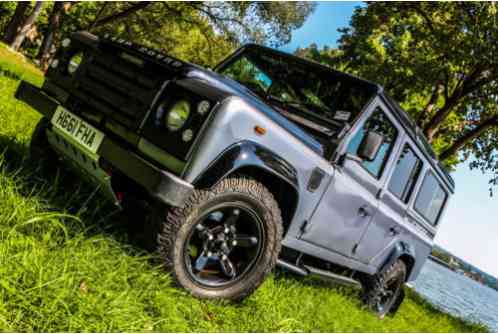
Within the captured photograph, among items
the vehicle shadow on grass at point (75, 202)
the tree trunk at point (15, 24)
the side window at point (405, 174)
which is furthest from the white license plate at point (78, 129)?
the tree trunk at point (15, 24)

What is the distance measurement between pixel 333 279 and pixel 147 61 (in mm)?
2623

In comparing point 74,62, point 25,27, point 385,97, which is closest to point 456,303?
point 385,97

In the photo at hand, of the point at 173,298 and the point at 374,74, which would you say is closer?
the point at 173,298

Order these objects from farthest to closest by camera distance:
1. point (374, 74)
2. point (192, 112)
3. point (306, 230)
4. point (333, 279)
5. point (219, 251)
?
point (374, 74), point (333, 279), point (306, 230), point (219, 251), point (192, 112)

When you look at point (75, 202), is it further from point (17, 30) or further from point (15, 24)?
point (15, 24)

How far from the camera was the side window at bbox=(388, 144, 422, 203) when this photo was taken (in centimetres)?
492

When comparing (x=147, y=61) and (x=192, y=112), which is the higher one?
(x=147, y=61)

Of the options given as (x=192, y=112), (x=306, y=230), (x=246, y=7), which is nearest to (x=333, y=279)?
(x=306, y=230)

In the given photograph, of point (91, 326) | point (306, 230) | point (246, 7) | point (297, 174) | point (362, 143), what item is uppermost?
point (246, 7)

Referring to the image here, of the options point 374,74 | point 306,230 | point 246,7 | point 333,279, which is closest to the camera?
point 306,230

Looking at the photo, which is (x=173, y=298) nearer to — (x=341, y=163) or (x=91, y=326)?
(x=91, y=326)

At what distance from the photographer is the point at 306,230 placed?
3.77 meters

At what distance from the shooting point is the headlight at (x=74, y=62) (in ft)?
11.7

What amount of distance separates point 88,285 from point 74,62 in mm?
1854
